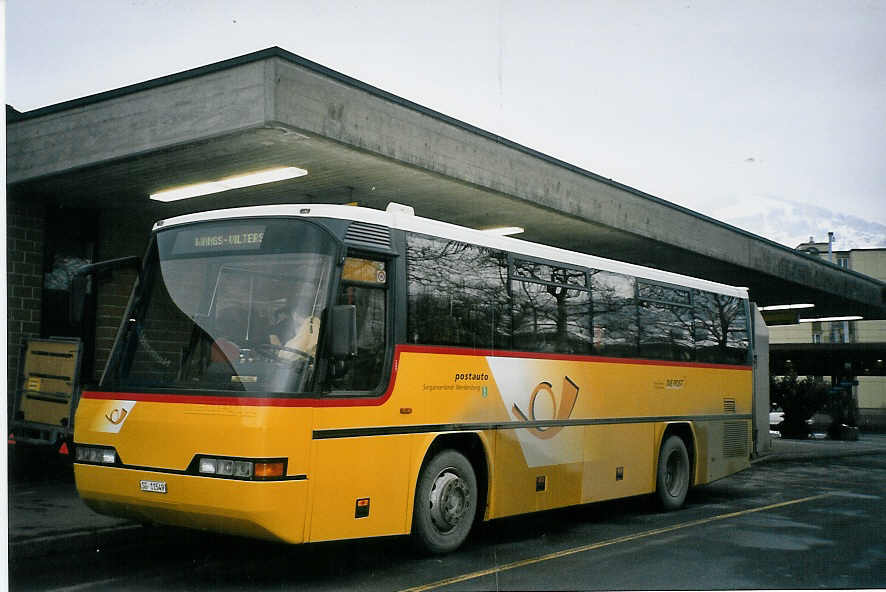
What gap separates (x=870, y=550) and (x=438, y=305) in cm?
527

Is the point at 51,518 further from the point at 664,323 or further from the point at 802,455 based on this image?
the point at 802,455

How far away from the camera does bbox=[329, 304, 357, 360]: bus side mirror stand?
7.34 metres

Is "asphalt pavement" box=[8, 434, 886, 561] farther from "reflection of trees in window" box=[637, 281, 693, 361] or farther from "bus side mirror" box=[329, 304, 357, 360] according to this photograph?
"reflection of trees in window" box=[637, 281, 693, 361]

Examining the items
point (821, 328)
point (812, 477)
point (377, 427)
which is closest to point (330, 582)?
point (377, 427)

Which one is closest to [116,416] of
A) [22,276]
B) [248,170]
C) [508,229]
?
[248,170]

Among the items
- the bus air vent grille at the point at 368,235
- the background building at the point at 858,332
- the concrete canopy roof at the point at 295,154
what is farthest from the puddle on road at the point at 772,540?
the background building at the point at 858,332

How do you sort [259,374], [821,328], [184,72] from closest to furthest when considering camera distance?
[259,374], [184,72], [821,328]

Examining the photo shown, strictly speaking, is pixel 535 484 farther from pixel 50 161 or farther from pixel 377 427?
pixel 50 161

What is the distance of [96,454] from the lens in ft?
25.7

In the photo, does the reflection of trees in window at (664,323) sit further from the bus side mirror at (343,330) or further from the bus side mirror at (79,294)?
the bus side mirror at (79,294)

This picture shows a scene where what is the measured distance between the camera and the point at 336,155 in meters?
11.4

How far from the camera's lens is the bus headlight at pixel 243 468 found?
700 cm

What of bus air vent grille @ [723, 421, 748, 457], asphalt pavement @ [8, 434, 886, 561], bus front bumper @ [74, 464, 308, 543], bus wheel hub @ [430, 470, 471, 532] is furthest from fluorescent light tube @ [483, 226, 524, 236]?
bus front bumper @ [74, 464, 308, 543]

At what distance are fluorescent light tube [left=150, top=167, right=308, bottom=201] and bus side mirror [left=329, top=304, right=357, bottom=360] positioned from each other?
511cm
